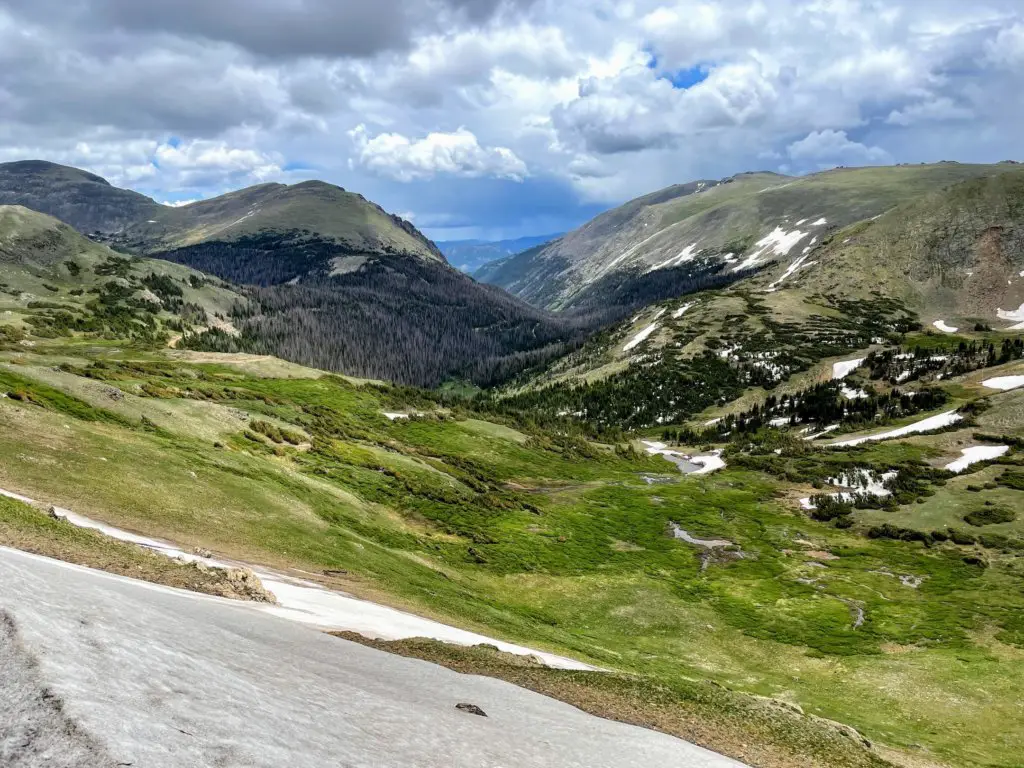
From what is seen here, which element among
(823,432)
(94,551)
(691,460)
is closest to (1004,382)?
(823,432)

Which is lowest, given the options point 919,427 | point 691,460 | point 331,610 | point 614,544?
point 614,544

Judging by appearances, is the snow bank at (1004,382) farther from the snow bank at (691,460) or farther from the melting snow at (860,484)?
the snow bank at (691,460)

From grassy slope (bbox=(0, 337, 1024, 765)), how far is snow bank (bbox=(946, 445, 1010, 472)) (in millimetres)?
38692

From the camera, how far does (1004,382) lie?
15538 centimetres

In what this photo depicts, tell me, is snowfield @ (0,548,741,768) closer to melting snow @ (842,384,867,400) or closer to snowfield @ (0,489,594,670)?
snowfield @ (0,489,594,670)

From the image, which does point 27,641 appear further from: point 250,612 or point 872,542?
point 872,542

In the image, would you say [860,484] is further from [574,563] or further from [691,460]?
[574,563]

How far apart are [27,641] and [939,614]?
234 ft

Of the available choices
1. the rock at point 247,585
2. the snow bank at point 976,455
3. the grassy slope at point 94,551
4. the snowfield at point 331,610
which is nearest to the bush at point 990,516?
the snow bank at point 976,455

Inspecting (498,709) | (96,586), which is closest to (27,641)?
(96,586)

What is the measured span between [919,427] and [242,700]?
166303 mm

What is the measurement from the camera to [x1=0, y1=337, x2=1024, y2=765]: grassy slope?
113 feet

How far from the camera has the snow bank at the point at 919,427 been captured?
138 metres

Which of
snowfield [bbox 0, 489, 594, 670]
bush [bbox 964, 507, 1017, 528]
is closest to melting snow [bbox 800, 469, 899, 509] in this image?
bush [bbox 964, 507, 1017, 528]
